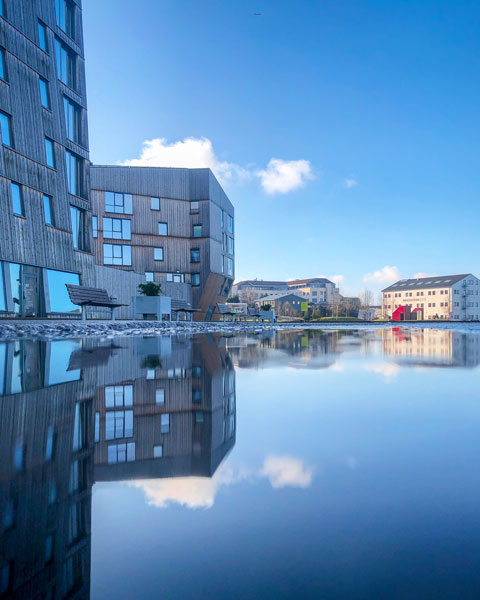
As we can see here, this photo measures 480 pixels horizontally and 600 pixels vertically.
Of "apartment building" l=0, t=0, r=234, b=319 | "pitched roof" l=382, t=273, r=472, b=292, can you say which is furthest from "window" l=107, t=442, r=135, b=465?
"pitched roof" l=382, t=273, r=472, b=292

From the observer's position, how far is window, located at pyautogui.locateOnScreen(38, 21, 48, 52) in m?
15.2

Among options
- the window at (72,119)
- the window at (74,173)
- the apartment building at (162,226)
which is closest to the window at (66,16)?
the window at (72,119)

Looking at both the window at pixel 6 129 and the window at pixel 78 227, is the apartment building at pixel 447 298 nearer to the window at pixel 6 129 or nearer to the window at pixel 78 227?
the window at pixel 78 227

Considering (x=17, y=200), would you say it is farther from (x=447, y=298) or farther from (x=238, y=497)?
(x=447, y=298)

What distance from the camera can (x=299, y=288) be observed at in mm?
108750

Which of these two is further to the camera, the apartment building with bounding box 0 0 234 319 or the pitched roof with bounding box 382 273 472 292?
the pitched roof with bounding box 382 273 472 292

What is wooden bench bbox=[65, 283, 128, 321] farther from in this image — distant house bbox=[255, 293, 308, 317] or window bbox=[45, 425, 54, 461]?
distant house bbox=[255, 293, 308, 317]

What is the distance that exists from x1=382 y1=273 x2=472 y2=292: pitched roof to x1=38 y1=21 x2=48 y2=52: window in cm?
8331

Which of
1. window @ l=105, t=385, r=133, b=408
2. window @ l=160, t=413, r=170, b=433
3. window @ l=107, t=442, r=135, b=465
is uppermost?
window @ l=107, t=442, r=135, b=465

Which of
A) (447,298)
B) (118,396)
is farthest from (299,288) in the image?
(118,396)

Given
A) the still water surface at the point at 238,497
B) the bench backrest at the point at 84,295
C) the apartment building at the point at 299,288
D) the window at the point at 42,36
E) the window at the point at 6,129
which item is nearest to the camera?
the still water surface at the point at 238,497

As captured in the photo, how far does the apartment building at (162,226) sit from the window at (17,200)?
50.9 ft

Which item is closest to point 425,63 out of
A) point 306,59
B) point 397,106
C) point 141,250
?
point 397,106

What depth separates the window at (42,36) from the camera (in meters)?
15.2
